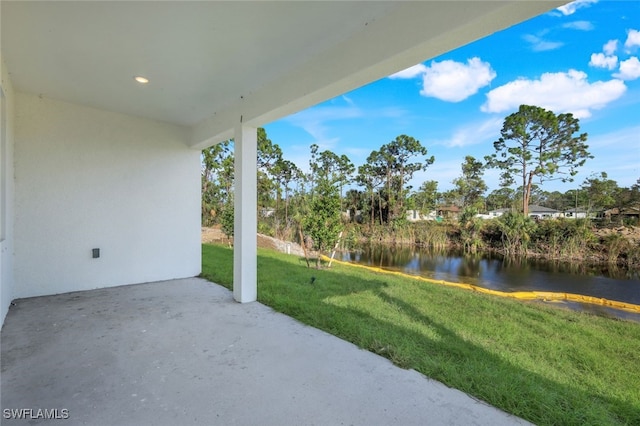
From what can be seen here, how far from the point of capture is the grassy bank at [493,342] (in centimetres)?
166

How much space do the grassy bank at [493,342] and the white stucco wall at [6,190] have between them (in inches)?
89.1

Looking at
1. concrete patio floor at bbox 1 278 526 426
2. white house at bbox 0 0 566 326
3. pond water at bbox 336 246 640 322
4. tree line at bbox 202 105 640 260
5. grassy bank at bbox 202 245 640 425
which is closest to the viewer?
concrete patio floor at bbox 1 278 526 426

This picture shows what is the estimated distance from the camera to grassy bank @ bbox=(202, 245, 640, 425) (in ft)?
5.44

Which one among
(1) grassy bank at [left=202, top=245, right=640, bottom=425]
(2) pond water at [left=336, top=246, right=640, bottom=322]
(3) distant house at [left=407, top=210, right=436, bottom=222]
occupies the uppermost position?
(3) distant house at [left=407, top=210, right=436, bottom=222]

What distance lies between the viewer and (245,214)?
3449mm

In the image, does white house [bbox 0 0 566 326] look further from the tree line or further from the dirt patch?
the dirt patch

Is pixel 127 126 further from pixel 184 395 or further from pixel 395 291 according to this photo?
pixel 395 291

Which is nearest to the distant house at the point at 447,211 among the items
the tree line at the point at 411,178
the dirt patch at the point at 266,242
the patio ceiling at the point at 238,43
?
the tree line at the point at 411,178

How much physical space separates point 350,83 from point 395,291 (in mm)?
3030

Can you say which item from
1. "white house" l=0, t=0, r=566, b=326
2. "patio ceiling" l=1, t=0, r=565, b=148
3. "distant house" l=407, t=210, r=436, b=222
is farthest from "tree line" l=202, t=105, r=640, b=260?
"patio ceiling" l=1, t=0, r=565, b=148

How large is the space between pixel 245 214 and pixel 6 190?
240 centimetres

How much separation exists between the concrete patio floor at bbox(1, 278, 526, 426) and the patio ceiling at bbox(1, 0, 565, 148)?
2110mm

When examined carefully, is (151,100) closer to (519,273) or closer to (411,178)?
(519,273)

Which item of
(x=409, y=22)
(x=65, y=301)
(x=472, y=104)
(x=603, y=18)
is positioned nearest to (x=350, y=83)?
(x=409, y=22)
